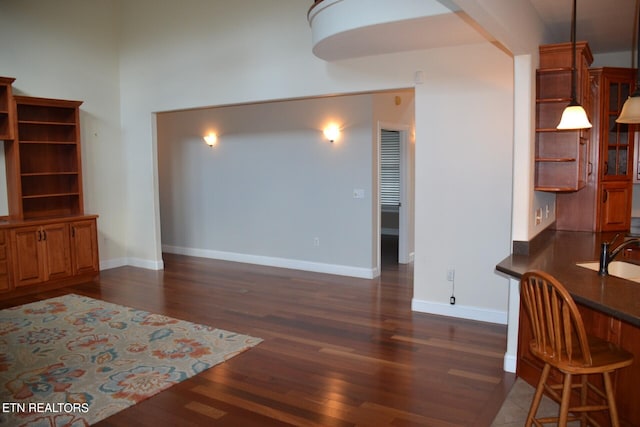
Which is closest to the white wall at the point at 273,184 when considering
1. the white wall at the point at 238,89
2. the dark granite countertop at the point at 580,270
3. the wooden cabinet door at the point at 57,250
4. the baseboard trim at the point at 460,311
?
the white wall at the point at 238,89

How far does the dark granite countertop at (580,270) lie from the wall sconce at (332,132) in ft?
9.80

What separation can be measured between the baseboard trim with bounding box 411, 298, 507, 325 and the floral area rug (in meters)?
1.80

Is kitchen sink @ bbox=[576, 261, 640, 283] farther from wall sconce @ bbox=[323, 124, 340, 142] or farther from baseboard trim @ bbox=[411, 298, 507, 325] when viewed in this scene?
wall sconce @ bbox=[323, 124, 340, 142]

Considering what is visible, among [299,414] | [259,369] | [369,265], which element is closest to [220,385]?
[259,369]

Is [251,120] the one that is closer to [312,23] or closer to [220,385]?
[312,23]

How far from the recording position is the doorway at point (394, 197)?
716 cm

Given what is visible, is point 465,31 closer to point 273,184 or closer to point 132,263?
point 273,184

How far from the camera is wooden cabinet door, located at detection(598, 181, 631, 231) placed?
4.79 m

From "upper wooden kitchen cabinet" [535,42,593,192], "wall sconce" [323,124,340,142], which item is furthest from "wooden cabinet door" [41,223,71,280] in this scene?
"upper wooden kitchen cabinet" [535,42,593,192]

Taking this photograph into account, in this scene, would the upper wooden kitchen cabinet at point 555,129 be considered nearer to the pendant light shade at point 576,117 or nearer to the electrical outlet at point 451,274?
the pendant light shade at point 576,117

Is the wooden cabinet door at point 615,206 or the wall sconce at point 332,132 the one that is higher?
the wall sconce at point 332,132

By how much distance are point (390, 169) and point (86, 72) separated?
5448 mm

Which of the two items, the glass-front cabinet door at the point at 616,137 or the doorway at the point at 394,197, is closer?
the glass-front cabinet door at the point at 616,137

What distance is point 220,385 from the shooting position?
338 cm
